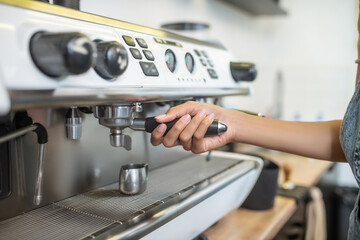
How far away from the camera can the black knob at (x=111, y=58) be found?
0.38m

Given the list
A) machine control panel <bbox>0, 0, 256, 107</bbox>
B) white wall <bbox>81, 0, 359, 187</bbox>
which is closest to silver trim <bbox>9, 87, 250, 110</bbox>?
machine control panel <bbox>0, 0, 256, 107</bbox>

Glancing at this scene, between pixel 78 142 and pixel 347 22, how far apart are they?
6.91 feet

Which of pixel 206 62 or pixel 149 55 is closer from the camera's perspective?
pixel 149 55

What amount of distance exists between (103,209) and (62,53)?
30 cm

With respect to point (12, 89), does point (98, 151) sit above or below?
below

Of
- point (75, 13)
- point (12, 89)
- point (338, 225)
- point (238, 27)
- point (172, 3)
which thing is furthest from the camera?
point (338, 225)

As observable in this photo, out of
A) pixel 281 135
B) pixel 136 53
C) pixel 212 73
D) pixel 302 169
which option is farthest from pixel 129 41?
pixel 302 169

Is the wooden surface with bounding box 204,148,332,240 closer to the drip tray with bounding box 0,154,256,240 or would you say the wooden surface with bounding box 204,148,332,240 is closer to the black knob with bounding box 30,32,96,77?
the drip tray with bounding box 0,154,256,240

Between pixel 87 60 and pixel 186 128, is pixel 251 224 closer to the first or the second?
pixel 186 128

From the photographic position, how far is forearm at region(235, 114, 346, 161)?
638mm

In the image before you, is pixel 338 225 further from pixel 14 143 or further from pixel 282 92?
pixel 14 143

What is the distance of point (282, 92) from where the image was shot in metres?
2.38

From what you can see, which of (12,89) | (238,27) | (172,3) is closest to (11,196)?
(12,89)

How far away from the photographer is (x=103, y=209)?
1.76ft
